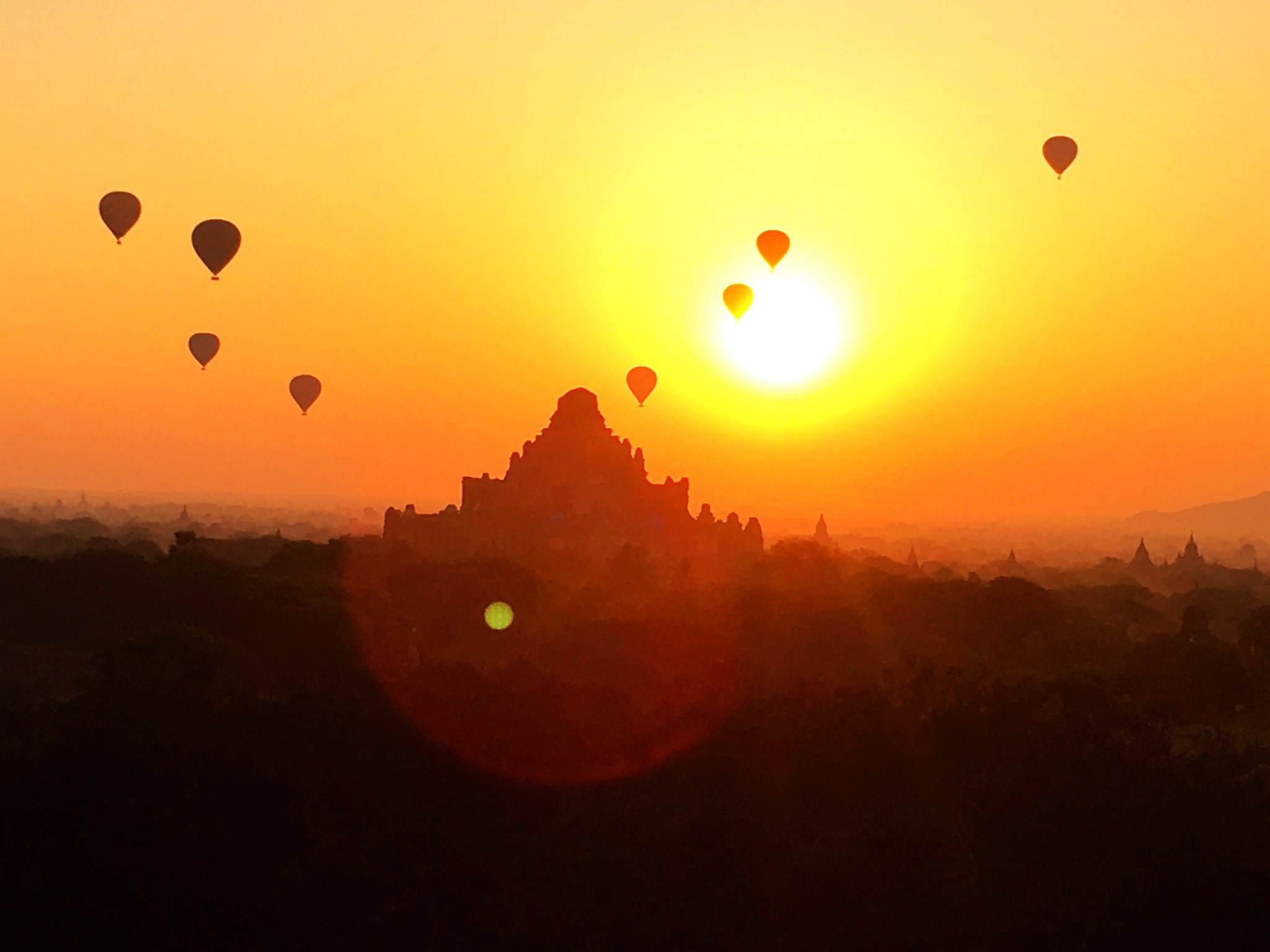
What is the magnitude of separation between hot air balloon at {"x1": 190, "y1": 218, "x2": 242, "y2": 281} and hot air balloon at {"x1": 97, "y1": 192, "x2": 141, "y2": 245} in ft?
6.52

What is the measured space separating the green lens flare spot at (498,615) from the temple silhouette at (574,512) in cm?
1528

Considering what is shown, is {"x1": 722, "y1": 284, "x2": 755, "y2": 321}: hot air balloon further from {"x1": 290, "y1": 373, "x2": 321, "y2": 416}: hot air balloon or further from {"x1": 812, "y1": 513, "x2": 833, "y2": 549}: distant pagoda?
{"x1": 812, "y1": 513, "x2": 833, "y2": 549}: distant pagoda

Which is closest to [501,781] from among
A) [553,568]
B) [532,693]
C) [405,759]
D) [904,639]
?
[405,759]

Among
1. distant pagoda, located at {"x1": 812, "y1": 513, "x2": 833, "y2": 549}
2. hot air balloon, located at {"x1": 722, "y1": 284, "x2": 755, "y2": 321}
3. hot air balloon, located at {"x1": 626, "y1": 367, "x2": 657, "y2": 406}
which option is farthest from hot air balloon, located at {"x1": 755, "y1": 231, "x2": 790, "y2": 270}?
distant pagoda, located at {"x1": 812, "y1": 513, "x2": 833, "y2": 549}

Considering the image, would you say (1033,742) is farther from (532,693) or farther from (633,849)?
(532,693)

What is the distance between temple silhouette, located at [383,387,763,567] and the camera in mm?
80000

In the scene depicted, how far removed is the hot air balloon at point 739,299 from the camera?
5725 cm

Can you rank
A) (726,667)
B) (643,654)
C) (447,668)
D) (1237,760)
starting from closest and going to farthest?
(1237,760) < (447,668) < (726,667) < (643,654)

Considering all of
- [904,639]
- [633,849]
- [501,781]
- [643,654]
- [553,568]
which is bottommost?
[633,849]

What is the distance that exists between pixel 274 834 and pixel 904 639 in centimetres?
3709

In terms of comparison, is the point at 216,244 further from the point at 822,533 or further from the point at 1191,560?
the point at 1191,560

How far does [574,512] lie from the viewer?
81938mm

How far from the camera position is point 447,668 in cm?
3262

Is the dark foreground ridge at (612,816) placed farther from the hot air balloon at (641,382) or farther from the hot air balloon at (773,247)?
the hot air balloon at (641,382)
